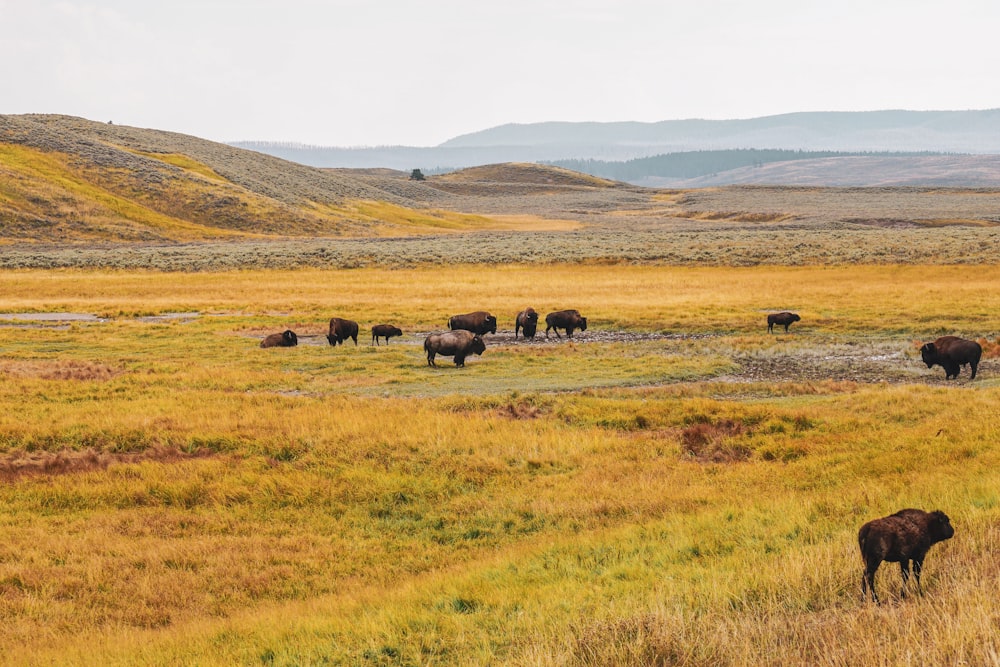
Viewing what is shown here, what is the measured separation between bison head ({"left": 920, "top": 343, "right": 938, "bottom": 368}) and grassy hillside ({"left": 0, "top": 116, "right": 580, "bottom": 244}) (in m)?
92.7

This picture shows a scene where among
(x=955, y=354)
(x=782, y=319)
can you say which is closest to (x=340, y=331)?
(x=782, y=319)

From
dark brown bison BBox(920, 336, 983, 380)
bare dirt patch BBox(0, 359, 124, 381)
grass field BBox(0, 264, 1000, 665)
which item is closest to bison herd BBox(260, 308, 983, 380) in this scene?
dark brown bison BBox(920, 336, 983, 380)

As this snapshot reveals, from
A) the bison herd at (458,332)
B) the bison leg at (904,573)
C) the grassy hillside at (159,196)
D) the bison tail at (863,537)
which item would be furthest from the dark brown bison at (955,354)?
the grassy hillside at (159,196)

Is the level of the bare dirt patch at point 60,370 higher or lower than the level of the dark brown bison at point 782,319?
lower

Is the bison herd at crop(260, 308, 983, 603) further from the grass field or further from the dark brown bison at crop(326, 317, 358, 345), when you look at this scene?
the grass field

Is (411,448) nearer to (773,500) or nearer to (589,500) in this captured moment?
(589,500)

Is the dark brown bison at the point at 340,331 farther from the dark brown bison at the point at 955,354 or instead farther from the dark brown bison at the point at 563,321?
the dark brown bison at the point at 955,354

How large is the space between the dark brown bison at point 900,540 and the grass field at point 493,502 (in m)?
0.22

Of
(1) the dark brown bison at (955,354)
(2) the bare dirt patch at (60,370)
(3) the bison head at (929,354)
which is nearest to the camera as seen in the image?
(1) the dark brown bison at (955,354)

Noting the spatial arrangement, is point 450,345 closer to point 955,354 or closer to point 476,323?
point 476,323

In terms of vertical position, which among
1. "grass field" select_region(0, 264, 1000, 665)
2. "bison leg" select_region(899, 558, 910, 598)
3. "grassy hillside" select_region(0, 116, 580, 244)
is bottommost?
"grass field" select_region(0, 264, 1000, 665)

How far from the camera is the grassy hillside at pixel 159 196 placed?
99250 mm

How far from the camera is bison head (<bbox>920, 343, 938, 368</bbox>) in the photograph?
2262cm

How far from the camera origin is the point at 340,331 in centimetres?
3130
